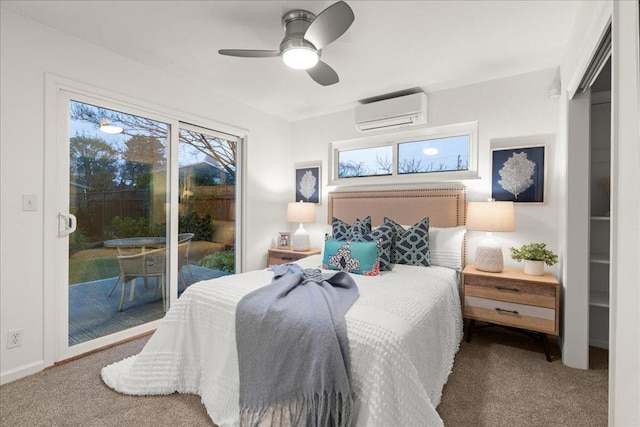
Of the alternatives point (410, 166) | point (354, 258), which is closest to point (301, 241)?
point (354, 258)

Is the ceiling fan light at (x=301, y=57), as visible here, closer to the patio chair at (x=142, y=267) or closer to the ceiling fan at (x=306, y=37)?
the ceiling fan at (x=306, y=37)

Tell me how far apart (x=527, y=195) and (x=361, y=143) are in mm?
1911

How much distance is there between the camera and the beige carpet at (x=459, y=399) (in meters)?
1.72

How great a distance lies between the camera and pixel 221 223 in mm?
3721

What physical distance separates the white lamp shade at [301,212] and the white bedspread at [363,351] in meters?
1.64

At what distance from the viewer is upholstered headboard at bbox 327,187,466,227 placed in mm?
3152

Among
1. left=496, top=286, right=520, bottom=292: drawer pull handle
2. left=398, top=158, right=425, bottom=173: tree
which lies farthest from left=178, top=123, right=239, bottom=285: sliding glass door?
left=496, top=286, right=520, bottom=292: drawer pull handle

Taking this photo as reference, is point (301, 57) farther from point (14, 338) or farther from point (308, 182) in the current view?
point (14, 338)

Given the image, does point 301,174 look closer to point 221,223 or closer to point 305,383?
point 221,223

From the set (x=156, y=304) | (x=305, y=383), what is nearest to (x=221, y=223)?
(x=156, y=304)

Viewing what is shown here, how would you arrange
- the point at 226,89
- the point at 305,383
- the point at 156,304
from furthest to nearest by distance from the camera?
the point at 226,89 → the point at 156,304 → the point at 305,383

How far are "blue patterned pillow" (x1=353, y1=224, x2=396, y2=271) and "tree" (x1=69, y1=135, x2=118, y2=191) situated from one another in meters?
2.30

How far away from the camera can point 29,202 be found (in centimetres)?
218

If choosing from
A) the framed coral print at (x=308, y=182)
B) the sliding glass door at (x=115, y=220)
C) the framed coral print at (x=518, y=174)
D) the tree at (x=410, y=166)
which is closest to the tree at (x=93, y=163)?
the sliding glass door at (x=115, y=220)
